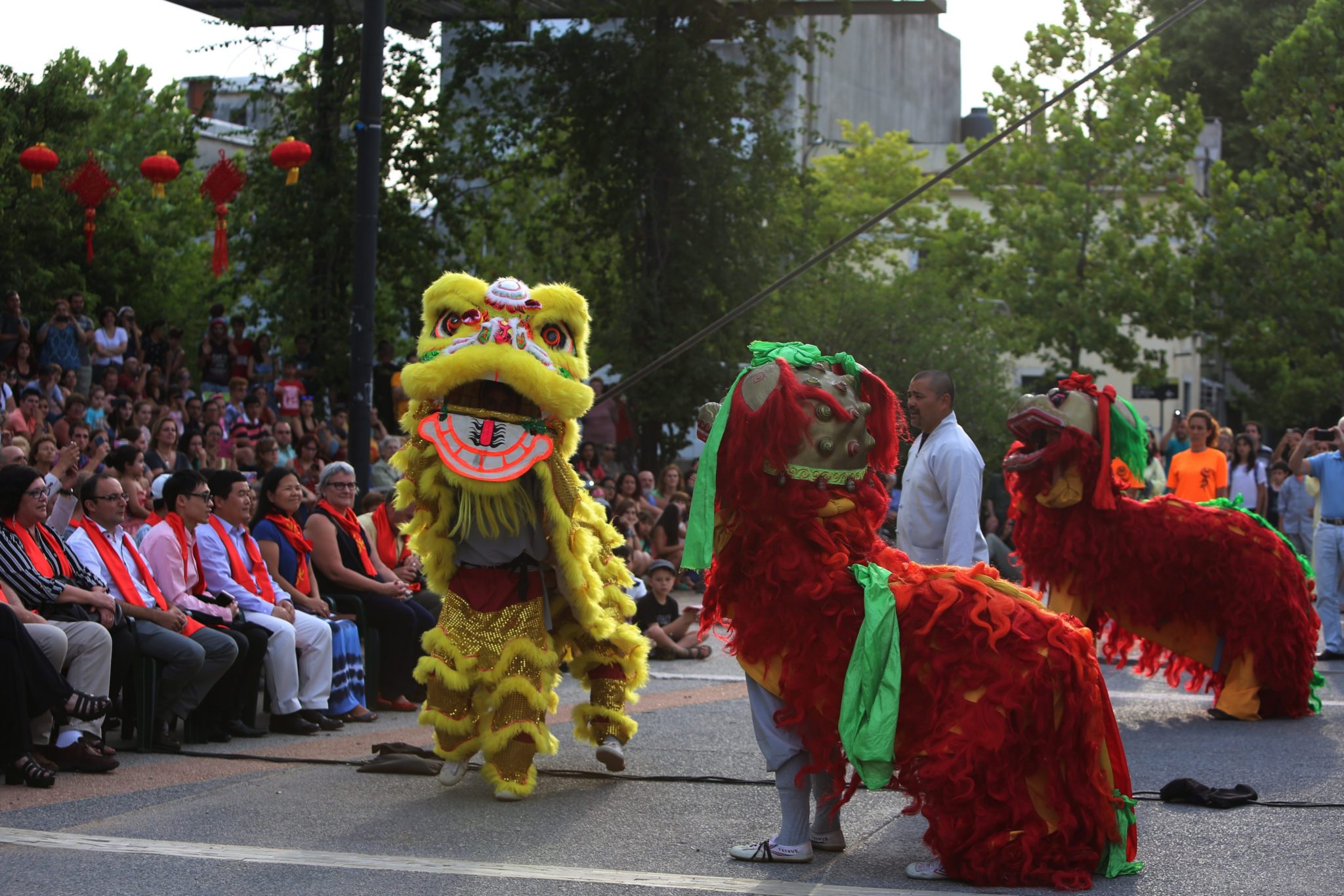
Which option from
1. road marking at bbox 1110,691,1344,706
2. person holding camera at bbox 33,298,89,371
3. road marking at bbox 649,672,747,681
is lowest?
road marking at bbox 649,672,747,681

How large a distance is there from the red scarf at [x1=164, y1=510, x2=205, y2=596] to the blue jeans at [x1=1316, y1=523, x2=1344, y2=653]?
298 inches

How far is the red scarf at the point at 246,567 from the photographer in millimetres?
7875

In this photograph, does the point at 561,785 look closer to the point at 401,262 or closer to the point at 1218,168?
the point at 401,262

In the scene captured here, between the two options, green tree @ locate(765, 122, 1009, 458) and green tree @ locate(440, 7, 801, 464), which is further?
green tree @ locate(765, 122, 1009, 458)

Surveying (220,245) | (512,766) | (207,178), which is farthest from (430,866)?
(207,178)

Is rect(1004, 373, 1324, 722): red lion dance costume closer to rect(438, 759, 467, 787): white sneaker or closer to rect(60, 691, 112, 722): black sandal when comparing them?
rect(438, 759, 467, 787): white sneaker

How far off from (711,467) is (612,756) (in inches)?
79.0

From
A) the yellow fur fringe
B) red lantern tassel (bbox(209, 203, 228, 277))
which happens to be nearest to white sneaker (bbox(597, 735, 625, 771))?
the yellow fur fringe

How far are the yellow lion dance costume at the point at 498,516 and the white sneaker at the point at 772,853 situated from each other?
1385 mm

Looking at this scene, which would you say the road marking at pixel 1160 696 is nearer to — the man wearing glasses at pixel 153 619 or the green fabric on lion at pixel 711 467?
→ the green fabric on lion at pixel 711 467

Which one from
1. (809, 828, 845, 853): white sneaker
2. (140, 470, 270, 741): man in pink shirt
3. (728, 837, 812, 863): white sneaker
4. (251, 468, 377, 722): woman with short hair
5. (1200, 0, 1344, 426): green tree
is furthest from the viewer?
(1200, 0, 1344, 426): green tree

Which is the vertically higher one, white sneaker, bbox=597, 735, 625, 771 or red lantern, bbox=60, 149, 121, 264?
red lantern, bbox=60, 149, 121, 264

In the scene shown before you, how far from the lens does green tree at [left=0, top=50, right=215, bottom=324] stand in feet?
60.0

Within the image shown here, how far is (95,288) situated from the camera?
77.2 ft
